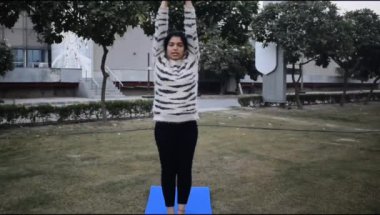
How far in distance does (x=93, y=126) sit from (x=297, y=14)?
9875mm

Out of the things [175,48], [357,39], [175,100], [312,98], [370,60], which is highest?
[357,39]

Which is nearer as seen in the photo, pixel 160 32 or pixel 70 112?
pixel 160 32

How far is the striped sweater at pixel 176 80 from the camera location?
3607 millimetres

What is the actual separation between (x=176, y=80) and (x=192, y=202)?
1.42 metres

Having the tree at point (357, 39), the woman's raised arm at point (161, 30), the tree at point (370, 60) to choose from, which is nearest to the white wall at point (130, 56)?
the tree at point (357, 39)

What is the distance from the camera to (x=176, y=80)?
3.62 meters

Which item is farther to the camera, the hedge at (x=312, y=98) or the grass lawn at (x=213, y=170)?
the hedge at (x=312, y=98)

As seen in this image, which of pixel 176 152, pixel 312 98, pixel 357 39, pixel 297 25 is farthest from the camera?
pixel 312 98

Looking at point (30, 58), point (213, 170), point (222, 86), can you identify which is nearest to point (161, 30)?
point (213, 170)

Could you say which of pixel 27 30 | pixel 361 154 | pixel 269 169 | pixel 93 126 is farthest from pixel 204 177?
pixel 27 30

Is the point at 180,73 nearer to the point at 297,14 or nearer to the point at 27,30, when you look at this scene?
the point at 297,14

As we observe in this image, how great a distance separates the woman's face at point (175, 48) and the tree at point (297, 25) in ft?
44.1

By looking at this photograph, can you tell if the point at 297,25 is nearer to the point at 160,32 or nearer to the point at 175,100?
the point at 160,32

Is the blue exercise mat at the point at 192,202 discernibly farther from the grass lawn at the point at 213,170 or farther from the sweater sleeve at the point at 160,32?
the sweater sleeve at the point at 160,32
